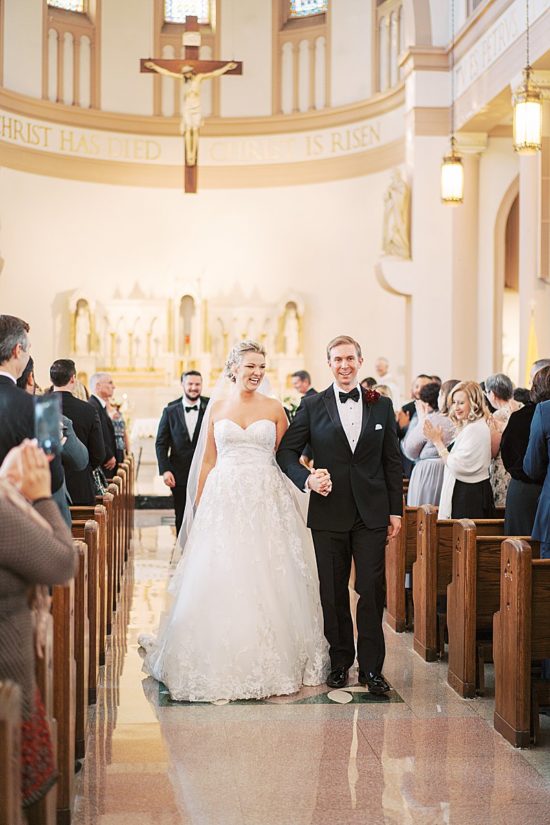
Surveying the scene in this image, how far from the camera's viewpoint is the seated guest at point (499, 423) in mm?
6598

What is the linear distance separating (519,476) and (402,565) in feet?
5.53

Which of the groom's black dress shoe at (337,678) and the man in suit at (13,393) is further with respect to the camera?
the groom's black dress shoe at (337,678)

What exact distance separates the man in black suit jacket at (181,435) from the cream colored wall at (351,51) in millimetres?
8951

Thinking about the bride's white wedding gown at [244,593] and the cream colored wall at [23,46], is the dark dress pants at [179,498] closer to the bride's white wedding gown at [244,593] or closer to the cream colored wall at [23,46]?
the bride's white wedding gown at [244,593]

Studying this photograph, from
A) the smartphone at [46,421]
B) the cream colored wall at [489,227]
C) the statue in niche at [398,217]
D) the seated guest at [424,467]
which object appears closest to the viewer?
the smartphone at [46,421]

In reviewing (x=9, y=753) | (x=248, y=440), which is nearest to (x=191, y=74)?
(x=248, y=440)

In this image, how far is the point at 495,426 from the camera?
6562 mm

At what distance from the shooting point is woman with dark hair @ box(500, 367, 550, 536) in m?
5.66

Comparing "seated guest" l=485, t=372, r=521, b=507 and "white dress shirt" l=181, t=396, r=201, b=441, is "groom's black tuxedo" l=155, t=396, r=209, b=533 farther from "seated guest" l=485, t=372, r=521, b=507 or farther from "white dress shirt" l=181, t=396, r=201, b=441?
"seated guest" l=485, t=372, r=521, b=507

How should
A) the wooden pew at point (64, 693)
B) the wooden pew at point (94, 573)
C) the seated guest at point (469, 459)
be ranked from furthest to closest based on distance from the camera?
the seated guest at point (469, 459)
the wooden pew at point (94, 573)
the wooden pew at point (64, 693)

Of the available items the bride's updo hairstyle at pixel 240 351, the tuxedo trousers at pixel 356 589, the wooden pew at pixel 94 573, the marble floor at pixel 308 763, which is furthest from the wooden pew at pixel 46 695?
the bride's updo hairstyle at pixel 240 351

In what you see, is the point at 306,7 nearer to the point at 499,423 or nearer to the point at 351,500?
the point at 499,423

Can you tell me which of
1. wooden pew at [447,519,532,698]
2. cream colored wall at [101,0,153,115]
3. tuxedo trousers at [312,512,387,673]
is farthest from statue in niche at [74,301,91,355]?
wooden pew at [447,519,532,698]

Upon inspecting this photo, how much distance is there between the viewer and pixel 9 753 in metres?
2.38
